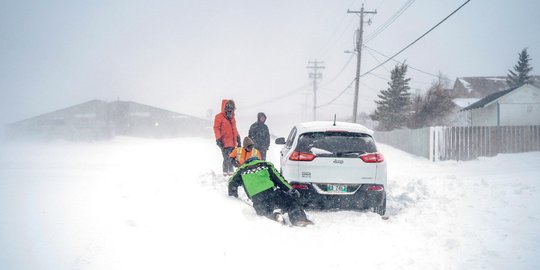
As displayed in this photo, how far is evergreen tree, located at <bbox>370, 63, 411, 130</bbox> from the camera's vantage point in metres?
40.5

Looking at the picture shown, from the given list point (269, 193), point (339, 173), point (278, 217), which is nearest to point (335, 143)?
point (339, 173)

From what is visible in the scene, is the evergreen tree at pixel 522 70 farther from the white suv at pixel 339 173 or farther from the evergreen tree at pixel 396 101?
the white suv at pixel 339 173

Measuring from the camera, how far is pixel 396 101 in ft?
133

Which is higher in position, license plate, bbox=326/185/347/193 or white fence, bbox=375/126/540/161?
white fence, bbox=375/126/540/161

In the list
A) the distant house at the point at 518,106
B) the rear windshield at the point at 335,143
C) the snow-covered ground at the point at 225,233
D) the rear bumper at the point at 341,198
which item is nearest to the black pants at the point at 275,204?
the snow-covered ground at the point at 225,233

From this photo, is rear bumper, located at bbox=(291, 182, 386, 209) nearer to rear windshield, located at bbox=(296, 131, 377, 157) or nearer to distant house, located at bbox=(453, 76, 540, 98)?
rear windshield, located at bbox=(296, 131, 377, 157)

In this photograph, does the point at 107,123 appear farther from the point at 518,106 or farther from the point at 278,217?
the point at 278,217

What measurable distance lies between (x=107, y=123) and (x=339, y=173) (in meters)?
43.9

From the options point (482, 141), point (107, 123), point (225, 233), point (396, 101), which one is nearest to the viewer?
point (225, 233)

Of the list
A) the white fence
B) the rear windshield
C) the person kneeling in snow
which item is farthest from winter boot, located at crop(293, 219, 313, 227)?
the white fence

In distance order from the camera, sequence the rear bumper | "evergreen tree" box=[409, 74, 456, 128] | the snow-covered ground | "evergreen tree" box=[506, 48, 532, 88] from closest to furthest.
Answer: the snow-covered ground, the rear bumper, "evergreen tree" box=[409, 74, 456, 128], "evergreen tree" box=[506, 48, 532, 88]

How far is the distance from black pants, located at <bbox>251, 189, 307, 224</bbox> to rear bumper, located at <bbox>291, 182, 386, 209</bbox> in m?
0.38

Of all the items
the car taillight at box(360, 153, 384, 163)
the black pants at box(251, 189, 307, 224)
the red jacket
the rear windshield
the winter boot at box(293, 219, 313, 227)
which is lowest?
the winter boot at box(293, 219, 313, 227)

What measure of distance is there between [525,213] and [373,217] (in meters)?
2.46
